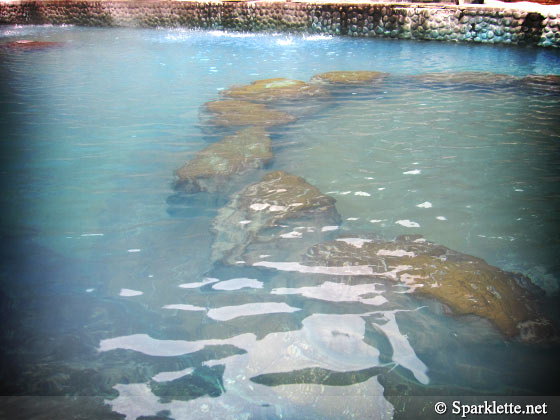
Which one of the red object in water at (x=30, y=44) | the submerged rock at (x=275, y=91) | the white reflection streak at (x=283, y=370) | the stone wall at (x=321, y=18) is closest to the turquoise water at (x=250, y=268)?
the white reflection streak at (x=283, y=370)

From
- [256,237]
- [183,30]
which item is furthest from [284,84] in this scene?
[183,30]

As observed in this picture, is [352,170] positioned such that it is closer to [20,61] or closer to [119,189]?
[119,189]

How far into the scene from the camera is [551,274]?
2613 millimetres

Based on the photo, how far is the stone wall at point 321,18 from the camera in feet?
38.5

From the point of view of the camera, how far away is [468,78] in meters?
8.05

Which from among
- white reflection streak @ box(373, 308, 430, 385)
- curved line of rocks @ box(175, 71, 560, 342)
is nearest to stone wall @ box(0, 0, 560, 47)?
curved line of rocks @ box(175, 71, 560, 342)

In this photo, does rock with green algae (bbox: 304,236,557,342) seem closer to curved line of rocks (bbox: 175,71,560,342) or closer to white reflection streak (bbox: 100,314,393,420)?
curved line of rocks (bbox: 175,71,560,342)

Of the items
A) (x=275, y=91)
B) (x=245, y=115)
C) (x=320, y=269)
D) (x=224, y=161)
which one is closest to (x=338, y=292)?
(x=320, y=269)

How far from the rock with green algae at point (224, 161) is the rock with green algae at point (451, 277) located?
1412mm

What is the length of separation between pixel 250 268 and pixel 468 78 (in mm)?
7336

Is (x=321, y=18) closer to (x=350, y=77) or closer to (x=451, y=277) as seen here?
(x=350, y=77)

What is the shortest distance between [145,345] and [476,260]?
2.12 metres

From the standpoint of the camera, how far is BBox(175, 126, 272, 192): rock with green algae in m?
3.77

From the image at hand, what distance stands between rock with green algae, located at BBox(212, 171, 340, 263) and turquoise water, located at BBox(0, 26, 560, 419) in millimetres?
143
